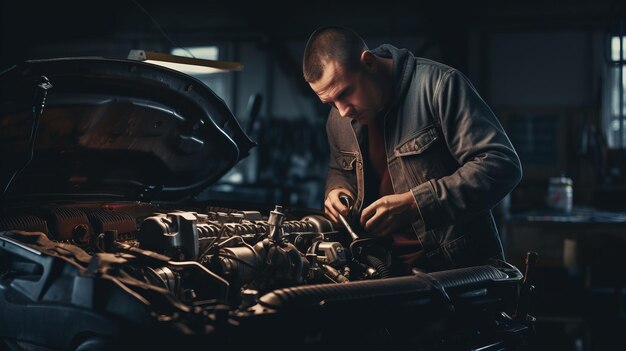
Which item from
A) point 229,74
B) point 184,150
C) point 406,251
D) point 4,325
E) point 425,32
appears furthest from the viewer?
point 229,74

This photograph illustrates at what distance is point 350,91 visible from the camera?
8.22 ft

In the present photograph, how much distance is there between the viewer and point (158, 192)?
2.92 meters

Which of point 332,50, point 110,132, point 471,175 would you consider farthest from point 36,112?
point 471,175

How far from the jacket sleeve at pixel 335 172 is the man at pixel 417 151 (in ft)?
0.32

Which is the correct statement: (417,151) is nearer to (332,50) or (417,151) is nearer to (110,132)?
(332,50)

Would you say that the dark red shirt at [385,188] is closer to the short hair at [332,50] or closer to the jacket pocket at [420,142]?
Answer: the jacket pocket at [420,142]

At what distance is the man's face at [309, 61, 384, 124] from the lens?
2480mm

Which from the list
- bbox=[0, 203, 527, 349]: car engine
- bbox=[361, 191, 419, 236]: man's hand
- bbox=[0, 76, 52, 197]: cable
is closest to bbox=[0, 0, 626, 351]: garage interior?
bbox=[361, 191, 419, 236]: man's hand

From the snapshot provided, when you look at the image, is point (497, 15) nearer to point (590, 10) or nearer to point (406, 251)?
point (590, 10)

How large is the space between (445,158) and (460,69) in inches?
188

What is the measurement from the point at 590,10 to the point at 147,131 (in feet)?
26.2

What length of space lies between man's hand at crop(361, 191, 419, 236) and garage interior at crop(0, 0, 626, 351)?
298 centimetres

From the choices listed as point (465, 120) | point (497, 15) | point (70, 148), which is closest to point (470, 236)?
point (465, 120)

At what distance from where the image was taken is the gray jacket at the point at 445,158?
2260mm
